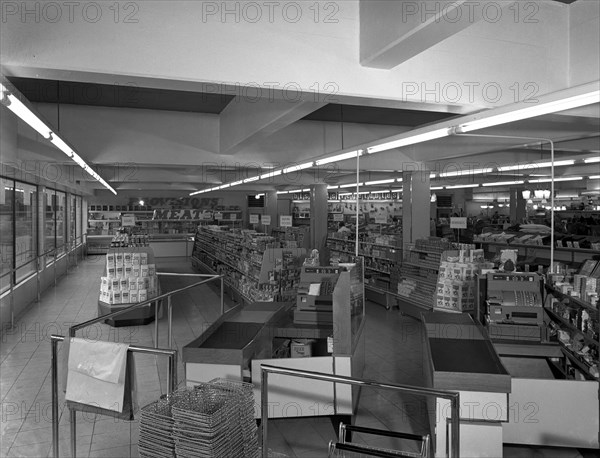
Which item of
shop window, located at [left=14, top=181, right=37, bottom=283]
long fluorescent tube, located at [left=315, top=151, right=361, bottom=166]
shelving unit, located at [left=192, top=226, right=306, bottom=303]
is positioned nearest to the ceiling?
long fluorescent tube, located at [left=315, top=151, right=361, bottom=166]

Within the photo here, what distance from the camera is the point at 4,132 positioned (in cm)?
827

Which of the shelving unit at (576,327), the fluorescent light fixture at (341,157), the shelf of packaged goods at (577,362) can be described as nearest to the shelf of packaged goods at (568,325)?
the shelving unit at (576,327)

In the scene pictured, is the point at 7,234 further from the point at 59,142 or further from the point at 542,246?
the point at 542,246

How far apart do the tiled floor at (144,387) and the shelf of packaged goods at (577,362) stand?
736mm

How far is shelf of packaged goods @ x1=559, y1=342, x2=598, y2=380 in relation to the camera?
4.69m

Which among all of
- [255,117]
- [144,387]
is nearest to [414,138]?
[255,117]

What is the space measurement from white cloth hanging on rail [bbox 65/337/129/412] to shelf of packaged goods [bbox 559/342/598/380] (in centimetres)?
401

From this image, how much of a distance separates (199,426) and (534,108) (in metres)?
3.13

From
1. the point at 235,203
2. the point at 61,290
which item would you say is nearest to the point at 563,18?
the point at 61,290

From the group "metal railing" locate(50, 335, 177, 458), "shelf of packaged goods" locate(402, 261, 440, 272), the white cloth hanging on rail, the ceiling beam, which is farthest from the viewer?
"shelf of packaged goods" locate(402, 261, 440, 272)

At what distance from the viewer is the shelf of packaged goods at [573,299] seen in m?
4.72

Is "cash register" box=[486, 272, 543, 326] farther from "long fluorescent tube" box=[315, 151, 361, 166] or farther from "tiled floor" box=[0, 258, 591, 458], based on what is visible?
"long fluorescent tube" box=[315, 151, 361, 166]

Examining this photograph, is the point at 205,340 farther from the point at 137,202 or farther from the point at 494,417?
the point at 137,202

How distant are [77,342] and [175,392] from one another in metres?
0.73
